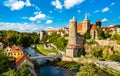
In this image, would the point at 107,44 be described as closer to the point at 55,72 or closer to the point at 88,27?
the point at 88,27

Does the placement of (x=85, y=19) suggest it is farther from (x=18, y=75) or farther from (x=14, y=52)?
(x=18, y=75)

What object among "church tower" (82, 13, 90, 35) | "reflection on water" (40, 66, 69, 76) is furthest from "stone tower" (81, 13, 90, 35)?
"reflection on water" (40, 66, 69, 76)

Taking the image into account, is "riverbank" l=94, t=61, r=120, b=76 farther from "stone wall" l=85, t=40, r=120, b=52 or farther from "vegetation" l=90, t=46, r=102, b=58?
"stone wall" l=85, t=40, r=120, b=52

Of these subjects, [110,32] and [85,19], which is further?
[85,19]

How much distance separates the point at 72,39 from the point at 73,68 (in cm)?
1460

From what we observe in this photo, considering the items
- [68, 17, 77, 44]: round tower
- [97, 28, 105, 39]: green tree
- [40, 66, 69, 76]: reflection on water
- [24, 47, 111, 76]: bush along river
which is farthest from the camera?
[97, 28, 105, 39]: green tree

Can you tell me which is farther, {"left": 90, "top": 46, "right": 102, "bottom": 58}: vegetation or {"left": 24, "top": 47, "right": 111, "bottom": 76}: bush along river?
{"left": 90, "top": 46, "right": 102, "bottom": 58}: vegetation

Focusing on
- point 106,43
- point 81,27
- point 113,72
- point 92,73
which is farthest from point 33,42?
point 92,73

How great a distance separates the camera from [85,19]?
2640 inches

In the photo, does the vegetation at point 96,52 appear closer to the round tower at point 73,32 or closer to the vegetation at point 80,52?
the vegetation at point 80,52

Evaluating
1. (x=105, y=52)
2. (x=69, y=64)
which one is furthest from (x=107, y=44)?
(x=69, y=64)

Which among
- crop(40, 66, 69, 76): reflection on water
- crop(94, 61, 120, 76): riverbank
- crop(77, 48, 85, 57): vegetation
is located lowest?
crop(40, 66, 69, 76): reflection on water

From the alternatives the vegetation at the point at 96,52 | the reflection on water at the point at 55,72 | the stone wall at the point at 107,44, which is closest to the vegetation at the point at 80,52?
the stone wall at the point at 107,44

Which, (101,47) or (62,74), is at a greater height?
(101,47)
